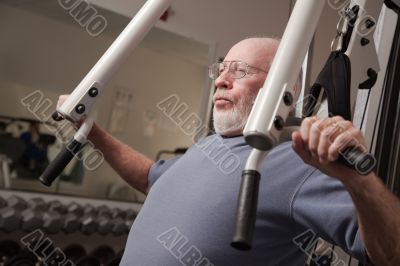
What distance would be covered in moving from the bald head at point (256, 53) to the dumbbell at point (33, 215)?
189cm

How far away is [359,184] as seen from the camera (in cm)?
67

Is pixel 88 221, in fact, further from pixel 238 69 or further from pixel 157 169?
pixel 238 69

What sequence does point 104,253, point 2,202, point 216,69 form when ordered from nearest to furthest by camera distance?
point 216,69 < point 2,202 < point 104,253

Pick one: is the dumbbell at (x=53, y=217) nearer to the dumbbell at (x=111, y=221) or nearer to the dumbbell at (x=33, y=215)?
the dumbbell at (x=33, y=215)

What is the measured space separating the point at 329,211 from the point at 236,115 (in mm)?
438

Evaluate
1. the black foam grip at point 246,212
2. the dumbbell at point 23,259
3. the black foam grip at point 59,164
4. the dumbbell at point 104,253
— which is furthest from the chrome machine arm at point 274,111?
the dumbbell at point 104,253

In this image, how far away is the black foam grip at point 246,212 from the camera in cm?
57

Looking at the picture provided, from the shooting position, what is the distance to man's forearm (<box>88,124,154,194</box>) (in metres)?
1.49

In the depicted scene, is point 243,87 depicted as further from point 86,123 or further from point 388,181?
point 388,181

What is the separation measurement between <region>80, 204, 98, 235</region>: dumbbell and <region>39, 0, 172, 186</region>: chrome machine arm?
1933mm

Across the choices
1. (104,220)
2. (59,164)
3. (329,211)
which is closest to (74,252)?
(104,220)

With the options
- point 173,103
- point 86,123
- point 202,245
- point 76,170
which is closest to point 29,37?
point 76,170

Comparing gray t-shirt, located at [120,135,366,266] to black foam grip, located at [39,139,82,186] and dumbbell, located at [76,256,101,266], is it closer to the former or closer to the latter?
black foam grip, located at [39,139,82,186]

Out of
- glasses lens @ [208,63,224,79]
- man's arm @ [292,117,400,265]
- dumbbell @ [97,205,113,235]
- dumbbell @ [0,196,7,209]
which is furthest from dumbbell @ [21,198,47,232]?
man's arm @ [292,117,400,265]
